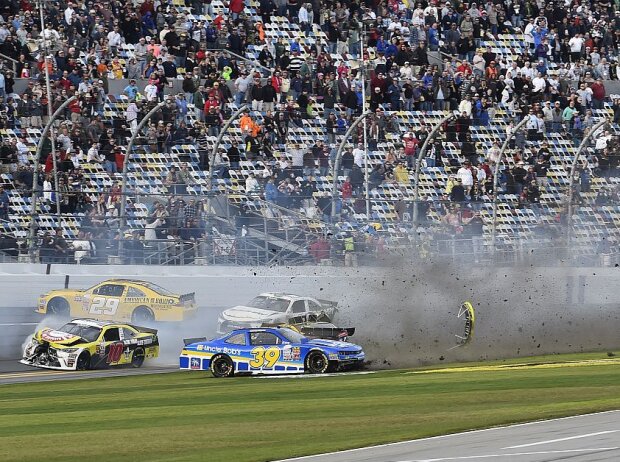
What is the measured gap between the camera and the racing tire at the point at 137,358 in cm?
2709

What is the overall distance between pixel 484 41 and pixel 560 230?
1148 centimetres

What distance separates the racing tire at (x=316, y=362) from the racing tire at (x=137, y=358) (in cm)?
429

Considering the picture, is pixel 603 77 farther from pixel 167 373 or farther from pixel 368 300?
pixel 167 373

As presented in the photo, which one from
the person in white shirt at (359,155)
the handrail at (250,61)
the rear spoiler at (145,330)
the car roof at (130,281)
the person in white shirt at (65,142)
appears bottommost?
the rear spoiler at (145,330)

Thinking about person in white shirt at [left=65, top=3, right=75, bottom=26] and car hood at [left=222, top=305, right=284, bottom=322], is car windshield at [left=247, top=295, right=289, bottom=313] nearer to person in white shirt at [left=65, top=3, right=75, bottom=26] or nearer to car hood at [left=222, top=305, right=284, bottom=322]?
car hood at [left=222, top=305, right=284, bottom=322]

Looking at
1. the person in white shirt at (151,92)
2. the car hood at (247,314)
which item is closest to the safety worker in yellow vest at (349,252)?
the car hood at (247,314)

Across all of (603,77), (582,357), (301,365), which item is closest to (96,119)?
(301,365)

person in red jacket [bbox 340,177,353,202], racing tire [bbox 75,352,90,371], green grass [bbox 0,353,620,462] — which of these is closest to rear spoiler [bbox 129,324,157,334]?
racing tire [bbox 75,352,90,371]

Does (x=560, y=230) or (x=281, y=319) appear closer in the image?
(x=281, y=319)

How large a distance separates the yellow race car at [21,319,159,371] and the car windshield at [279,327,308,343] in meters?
3.60

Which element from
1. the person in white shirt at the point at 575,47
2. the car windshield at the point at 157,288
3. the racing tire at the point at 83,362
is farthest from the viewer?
the person in white shirt at the point at 575,47

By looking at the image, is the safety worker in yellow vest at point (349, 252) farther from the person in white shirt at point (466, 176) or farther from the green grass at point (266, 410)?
the green grass at point (266, 410)

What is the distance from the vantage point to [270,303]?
1155 inches

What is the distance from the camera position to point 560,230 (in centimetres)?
3191
